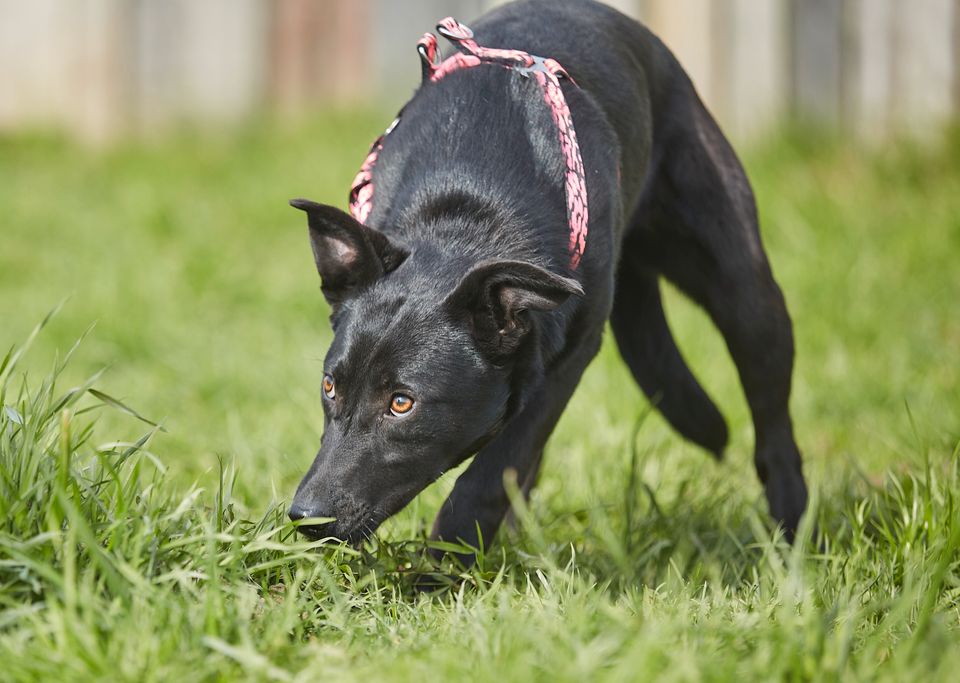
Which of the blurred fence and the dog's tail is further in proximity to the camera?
the blurred fence

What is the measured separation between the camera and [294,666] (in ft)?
7.11

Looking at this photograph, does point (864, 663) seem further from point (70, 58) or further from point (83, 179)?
point (70, 58)

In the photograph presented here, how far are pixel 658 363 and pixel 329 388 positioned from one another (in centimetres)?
140

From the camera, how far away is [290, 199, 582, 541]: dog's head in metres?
2.65

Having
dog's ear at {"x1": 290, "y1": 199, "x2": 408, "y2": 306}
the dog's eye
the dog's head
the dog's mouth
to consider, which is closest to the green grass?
the dog's mouth

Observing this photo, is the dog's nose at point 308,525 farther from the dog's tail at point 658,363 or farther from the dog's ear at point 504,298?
the dog's tail at point 658,363

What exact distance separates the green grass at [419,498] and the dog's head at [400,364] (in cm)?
17

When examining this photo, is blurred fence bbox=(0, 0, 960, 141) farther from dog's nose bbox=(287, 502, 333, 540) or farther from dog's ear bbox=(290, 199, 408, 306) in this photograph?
dog's nose bbox=(287, 502, 333, 540)

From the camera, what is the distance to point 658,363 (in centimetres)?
382

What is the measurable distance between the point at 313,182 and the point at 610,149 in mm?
4402

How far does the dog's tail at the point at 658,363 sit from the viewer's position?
3.80 metres

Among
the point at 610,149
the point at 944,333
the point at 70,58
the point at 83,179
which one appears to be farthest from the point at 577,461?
the point at 70,58

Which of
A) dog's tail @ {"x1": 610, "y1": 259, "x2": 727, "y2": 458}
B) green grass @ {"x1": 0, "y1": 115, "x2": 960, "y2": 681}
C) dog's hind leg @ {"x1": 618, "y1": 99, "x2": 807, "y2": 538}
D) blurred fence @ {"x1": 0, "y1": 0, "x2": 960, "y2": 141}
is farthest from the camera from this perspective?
blurred fence @ {"x1": 0, "y1": 0, "x2": 960, "y2": 141}

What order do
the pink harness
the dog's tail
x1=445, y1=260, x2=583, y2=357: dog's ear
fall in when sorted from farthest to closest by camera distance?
the dog's tail → the pink harness → x1=445, y1=260, x2=583, y2=357: dog's ear
